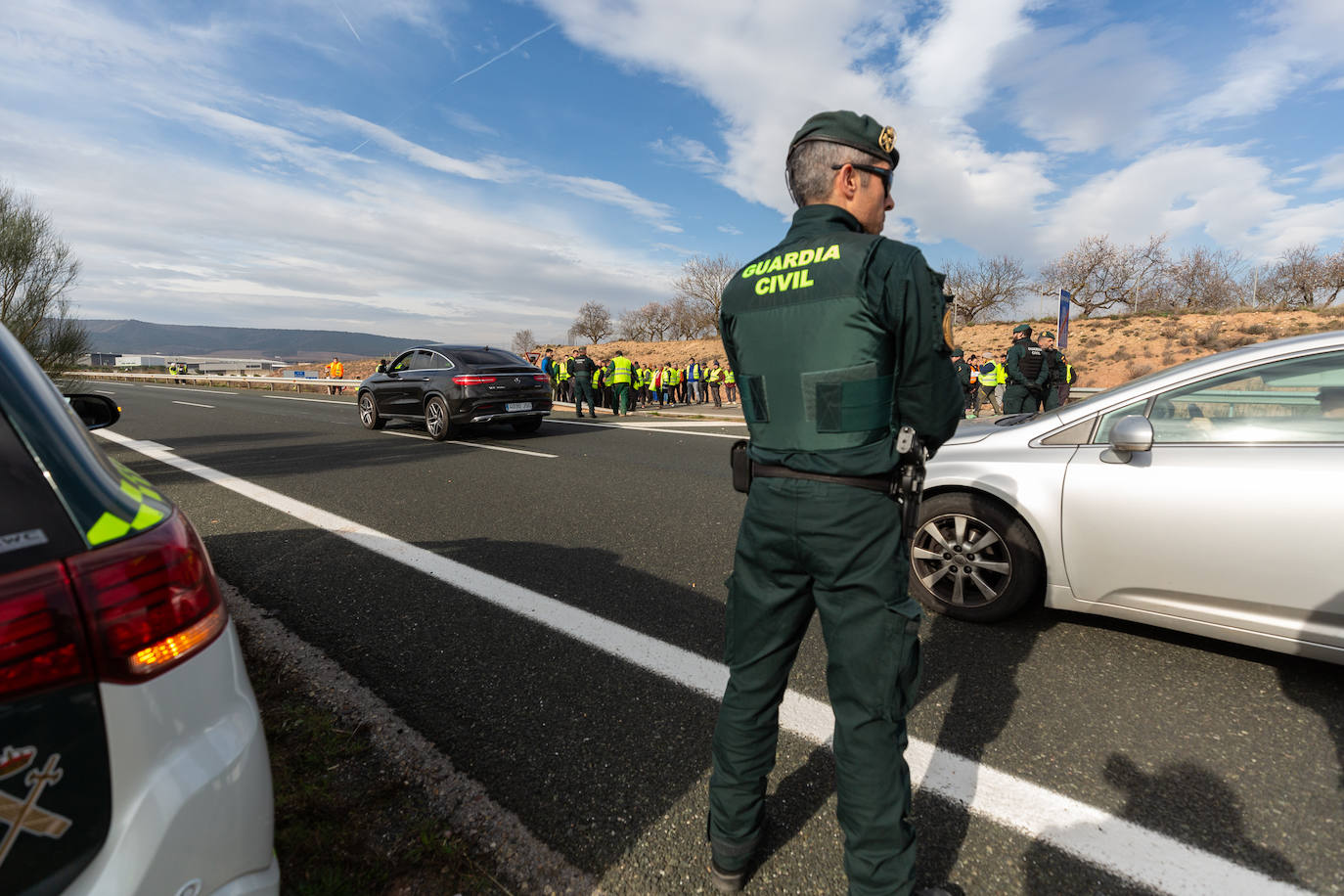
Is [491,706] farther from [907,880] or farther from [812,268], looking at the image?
[812,268]

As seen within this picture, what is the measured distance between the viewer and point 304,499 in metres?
6.38

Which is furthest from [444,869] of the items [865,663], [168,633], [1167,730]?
[1167,730]

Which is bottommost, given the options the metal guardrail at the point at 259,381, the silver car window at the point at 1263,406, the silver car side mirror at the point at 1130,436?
the metal guardrail at the point at 259,381

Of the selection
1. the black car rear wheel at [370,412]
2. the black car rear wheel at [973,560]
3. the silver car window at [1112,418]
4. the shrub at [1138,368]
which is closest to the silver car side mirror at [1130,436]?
the silver car window at [1112,418]

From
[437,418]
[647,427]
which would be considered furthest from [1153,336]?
[437,418]

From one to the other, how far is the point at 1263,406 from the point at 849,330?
2.35 m

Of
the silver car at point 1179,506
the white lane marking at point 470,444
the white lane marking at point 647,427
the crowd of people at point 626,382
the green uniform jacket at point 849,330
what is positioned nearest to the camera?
the green uniform jacket at point 849,330

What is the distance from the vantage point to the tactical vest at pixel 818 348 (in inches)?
63.7

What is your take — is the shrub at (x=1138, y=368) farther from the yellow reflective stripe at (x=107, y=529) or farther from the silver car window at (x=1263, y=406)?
the yellow reflective stripe at (x=107, y=529)

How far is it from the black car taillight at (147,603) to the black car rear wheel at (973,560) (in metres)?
3.02

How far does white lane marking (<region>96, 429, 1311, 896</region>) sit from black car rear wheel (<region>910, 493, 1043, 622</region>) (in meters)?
1.17

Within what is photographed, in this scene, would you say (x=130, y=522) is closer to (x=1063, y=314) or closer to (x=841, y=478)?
(x=841, y=478)

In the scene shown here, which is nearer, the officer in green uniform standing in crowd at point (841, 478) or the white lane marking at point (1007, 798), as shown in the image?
the officer in green uniform standing in crowd at point (841, 478)

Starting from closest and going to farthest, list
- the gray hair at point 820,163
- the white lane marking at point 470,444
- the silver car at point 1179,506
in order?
1. the gray hair at point 820,163
2. the silver car at point 1179,506
3. the white lane marking at point 470,444
